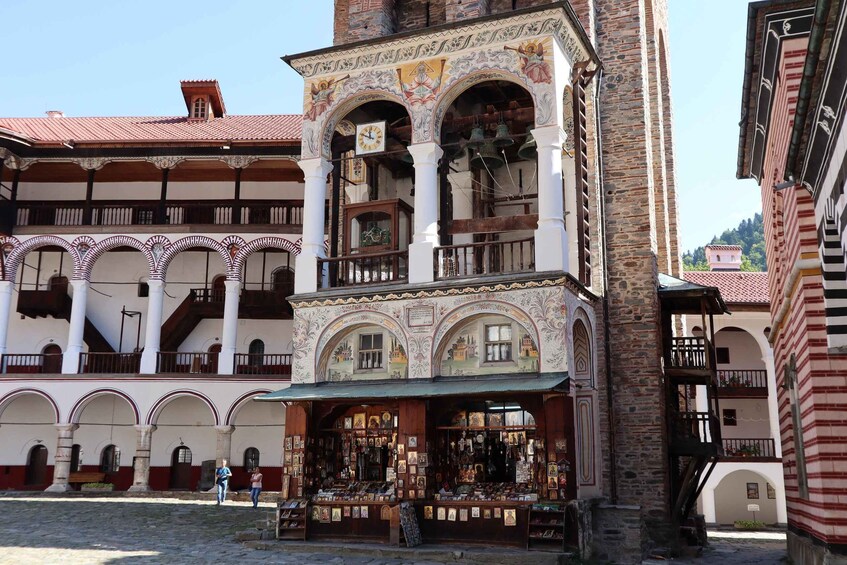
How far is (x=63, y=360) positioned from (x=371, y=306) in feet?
45.8

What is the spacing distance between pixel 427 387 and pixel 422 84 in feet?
19.4

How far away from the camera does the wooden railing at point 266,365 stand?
26.4 meters

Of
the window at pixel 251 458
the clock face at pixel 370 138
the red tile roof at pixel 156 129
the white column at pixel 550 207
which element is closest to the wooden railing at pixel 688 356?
the white column at pixel 550 207

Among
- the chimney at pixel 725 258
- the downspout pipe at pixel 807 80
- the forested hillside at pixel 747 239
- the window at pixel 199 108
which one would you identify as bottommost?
the downspout pipe at pixel 807 80

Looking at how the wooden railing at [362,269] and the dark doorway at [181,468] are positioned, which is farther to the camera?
the dark doorway at [181,468]

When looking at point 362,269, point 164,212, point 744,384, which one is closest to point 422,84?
point 362,269

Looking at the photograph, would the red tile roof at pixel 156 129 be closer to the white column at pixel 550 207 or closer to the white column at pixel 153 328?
the white column at pixel 153 328

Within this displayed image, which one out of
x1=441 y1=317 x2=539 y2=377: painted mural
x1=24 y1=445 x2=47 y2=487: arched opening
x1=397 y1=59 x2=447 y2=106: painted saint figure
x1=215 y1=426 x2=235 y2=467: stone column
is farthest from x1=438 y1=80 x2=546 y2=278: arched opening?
x1=24 y1=445 x2=47 y2=487: arched opening

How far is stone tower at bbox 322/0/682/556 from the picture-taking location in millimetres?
16844

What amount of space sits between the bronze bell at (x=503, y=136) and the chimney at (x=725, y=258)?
21202 millimetres

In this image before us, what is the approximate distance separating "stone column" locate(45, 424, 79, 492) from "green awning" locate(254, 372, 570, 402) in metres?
12.2

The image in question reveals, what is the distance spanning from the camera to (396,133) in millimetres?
18156

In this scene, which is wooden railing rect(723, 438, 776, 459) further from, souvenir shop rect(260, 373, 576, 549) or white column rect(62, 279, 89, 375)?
white column rect(62, 279, 89, 375)

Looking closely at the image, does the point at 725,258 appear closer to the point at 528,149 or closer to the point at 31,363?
the point at 528,149
